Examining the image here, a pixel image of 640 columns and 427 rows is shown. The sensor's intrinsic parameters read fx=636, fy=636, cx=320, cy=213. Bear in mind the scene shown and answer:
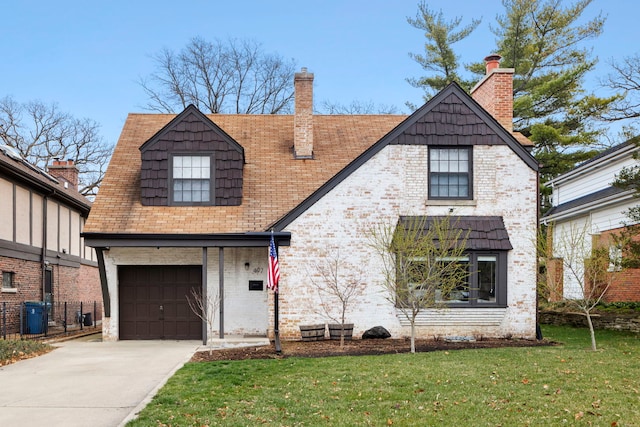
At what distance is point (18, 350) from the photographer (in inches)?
561

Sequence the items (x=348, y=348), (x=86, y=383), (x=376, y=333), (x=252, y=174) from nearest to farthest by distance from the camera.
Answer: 1. (x=86, y=383)
2. (x=348, y=348)
3. (x=376, y=333)
4. (x=252, y=174)

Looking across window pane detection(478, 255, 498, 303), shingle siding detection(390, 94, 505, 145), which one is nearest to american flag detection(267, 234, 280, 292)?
shingle siding detection(390, 94, 505, 145)

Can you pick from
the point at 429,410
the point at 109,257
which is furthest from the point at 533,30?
the point at 429,410

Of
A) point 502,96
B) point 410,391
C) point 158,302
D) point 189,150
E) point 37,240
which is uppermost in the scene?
point 502,96

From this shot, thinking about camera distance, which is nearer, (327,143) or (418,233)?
(418,233)

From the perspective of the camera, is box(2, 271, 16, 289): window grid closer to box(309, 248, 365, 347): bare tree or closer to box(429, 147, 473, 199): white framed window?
box(309, 248, 365, 347): bare tree

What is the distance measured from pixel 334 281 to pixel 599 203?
12.5 metres

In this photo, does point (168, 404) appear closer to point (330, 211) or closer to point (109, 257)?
point (330, 211)

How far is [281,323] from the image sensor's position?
16.4 m

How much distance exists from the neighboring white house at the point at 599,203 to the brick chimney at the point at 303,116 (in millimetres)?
8321

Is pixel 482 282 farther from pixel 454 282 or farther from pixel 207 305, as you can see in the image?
pixel 207 305

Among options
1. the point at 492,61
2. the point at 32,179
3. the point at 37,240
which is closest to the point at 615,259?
the point at 492,61

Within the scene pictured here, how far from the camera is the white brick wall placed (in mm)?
16516

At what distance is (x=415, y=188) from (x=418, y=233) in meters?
1.36
